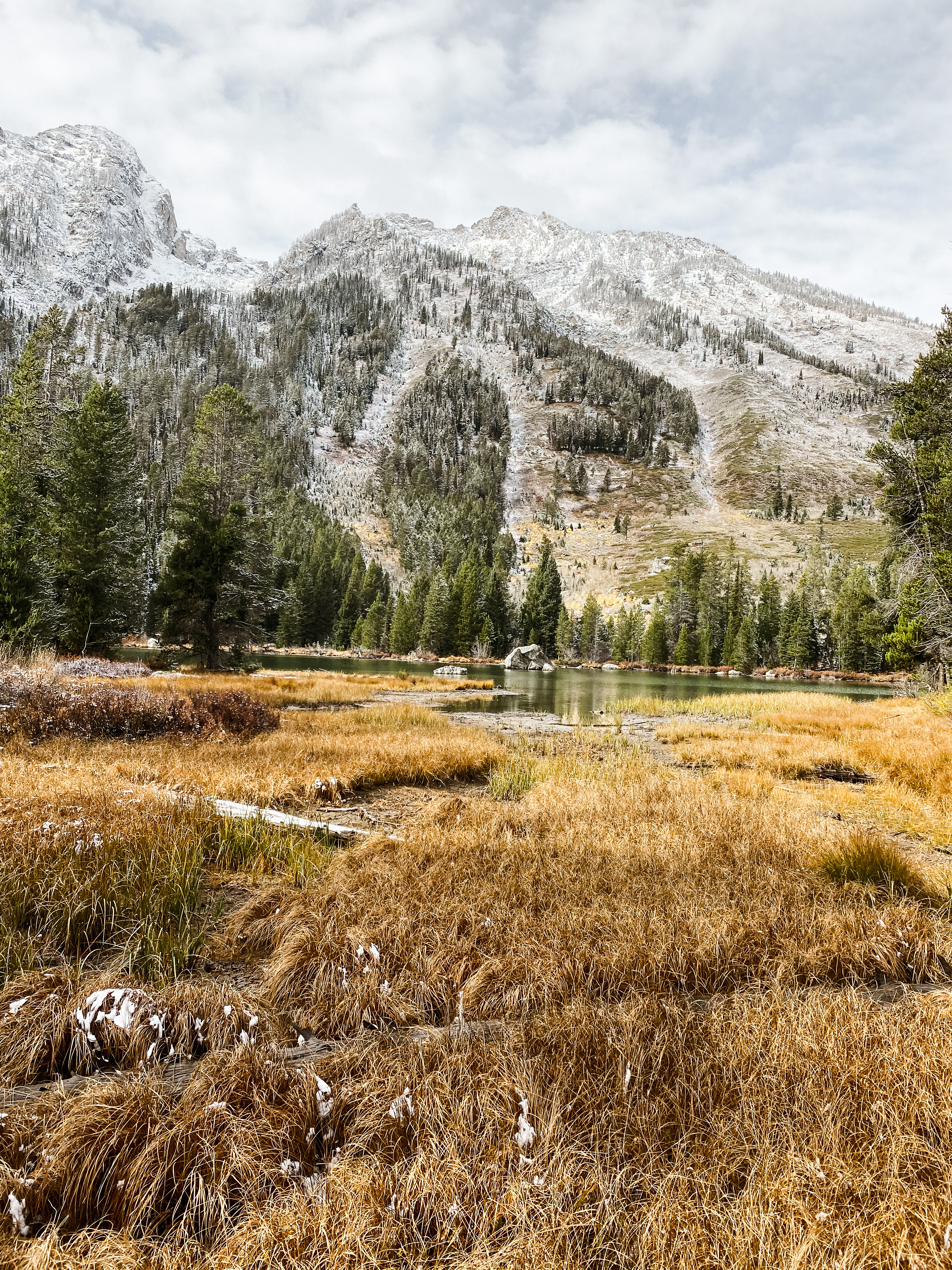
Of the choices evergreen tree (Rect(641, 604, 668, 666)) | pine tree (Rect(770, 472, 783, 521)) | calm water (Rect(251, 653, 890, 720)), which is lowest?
calm water (Rect(251, 653, 890, 720))

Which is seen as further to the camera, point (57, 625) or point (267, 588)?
point (267, 588)

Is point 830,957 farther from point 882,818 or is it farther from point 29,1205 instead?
point 882,818

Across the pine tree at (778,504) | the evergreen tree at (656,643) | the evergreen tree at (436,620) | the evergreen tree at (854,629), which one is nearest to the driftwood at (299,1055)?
the evergreen tree at (436,620)

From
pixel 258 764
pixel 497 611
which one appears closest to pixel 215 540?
pixel 258 764

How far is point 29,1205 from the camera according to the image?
1.89 m

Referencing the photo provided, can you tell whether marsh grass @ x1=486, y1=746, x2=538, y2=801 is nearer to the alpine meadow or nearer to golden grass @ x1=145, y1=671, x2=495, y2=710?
the alpine meadow

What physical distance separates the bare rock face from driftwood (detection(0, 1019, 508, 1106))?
66538mm

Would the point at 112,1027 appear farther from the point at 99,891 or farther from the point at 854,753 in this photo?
the point at 854,753

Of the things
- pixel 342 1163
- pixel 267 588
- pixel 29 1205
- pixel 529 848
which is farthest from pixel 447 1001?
pixel 267 588

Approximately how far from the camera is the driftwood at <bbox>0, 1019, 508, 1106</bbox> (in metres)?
2.55

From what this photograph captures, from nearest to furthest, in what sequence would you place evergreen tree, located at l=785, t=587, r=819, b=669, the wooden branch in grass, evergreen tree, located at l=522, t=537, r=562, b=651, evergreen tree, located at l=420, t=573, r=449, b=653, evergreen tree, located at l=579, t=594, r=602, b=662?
the wooden branch in grass < evergreen tree, located at l=785, t=587, r=819, b=669 < evergreen tree, located at l=420, t=573, r=449, b=653 < evergreen tree, located at l=579, t=594, r=602, b=662 < evergreen tree, located at l=522, t=537, r=562, b=651

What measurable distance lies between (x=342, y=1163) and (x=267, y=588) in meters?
36.4

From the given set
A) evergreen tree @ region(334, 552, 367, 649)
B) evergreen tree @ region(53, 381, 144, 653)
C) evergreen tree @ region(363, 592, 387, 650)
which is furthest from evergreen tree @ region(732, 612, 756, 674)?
evergreen tree @ region(53, 381, 144, 653)

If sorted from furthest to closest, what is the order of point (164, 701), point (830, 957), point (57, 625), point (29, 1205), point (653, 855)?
point (57, 625) → point (164, 701) → point (653, 855) → point (830, 957) → point (29, 1205)
